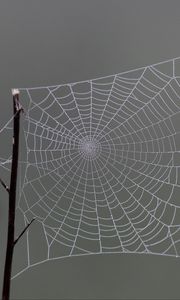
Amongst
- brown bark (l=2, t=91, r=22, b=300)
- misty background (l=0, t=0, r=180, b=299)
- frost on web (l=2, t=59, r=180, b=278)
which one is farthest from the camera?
misty background (l=0, t=0, r=180, b=299)

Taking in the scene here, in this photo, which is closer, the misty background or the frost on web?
the frost on web

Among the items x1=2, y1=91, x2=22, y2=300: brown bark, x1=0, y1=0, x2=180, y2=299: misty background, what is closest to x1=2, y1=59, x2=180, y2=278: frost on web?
x1=0, y1=0, x2=180, y2=299: misty background

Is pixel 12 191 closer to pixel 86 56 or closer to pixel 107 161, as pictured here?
pixel 107 161

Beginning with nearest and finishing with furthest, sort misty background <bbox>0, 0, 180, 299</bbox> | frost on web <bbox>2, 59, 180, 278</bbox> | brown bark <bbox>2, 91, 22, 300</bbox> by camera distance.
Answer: brown bark <bbox>2, 91, 22, 300</bbox> → frost on web <bbox>2, 59, 180, 278</bbox> → misty background <bbox>0, 0, 180, 299</bbox>

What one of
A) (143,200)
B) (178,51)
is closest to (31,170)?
(143,200)

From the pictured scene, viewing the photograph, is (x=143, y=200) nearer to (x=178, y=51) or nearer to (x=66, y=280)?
(x=66, y=280)

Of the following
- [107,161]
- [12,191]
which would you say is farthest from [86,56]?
[12,191]

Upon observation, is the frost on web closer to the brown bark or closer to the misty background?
the misty background

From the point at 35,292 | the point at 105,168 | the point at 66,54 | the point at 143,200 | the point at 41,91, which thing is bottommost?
the point at 35,292

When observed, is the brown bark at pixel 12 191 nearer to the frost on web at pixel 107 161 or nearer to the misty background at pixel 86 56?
the frost on web at pixel 107 161
